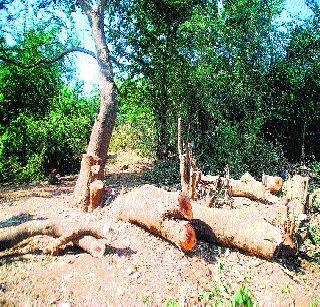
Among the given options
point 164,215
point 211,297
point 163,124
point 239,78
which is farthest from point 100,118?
point 163,124

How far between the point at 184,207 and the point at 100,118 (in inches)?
116

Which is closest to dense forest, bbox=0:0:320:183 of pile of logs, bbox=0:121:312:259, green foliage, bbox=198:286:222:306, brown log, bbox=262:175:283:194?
brown log, bbox=262:175:283:194

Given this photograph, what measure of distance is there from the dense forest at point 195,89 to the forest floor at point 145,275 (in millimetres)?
3793

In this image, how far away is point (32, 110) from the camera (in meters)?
10.8

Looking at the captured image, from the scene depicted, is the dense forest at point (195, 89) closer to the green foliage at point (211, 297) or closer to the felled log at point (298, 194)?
the felled log at point (298, 194)

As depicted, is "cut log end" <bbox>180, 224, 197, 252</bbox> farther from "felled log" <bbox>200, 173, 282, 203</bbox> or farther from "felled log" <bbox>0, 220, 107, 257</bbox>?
"felled log" <bbox>200, 173, 282, 203</bbox>

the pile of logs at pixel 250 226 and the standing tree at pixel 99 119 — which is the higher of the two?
the standing tree at pixel 99 119

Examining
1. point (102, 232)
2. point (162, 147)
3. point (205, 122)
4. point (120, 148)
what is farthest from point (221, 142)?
point (120, 148)

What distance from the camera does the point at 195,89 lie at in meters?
8.04

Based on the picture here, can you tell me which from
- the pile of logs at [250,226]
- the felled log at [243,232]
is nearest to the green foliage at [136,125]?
the pile of logs at [250,226]

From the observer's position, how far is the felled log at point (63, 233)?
338cm

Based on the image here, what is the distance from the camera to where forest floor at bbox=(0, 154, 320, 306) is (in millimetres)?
2777

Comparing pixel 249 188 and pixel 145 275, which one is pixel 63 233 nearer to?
pixel 145 275

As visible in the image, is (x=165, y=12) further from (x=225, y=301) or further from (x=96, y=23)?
(x=225, y=301)
